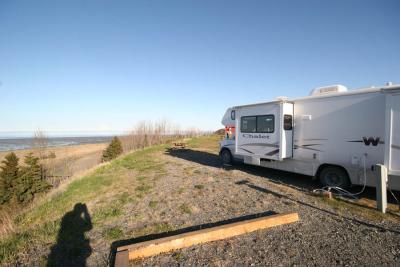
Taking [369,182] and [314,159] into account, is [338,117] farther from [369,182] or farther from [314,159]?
[369,182]

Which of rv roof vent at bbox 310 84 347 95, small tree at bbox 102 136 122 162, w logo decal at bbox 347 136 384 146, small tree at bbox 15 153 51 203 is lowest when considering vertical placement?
small tree at bbox 15 153 51 203

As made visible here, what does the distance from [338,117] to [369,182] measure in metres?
2.03

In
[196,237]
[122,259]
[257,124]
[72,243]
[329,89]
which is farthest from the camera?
[257,124]

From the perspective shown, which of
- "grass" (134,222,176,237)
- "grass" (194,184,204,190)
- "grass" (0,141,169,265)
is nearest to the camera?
"grass" (0,141,169,265)

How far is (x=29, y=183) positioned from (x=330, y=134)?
19.0m

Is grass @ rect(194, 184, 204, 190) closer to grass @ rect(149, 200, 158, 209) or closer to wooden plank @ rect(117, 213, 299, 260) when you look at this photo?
grass @ rect(149, 200, 158, 209)

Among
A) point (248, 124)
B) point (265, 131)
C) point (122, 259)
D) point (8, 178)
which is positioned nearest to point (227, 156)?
point (248, 124)

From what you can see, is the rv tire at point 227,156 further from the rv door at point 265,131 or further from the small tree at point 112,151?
the small tree at point 112,151

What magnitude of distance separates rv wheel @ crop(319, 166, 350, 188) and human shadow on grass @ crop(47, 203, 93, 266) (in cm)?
705

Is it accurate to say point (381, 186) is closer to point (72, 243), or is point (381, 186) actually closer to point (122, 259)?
point (122, 259)

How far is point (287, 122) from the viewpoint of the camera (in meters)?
8.12

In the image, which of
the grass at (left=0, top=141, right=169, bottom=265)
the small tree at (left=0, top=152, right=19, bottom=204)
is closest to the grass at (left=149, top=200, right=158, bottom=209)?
the grass at (left=0, top=141, right=169, bottom=265)

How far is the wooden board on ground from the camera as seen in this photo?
11.6 feet

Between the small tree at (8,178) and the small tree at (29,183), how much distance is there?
1.04 ft
